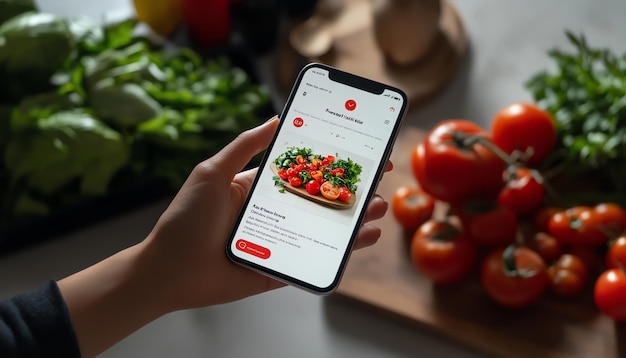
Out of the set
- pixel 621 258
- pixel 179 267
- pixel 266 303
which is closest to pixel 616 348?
pixel 621 258

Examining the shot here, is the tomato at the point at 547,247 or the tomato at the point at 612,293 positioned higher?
the tomato at the point at 547,247

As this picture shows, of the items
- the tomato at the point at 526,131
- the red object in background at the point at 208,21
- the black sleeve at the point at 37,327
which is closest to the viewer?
the black sleeve at the point at 37,327

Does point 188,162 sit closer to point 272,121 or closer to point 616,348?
point 272,121

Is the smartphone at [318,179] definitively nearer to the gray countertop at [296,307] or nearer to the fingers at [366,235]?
the fingers at [366,235]

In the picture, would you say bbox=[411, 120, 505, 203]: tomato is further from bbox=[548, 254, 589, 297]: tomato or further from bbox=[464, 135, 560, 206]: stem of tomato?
bbox=[548, 254, 589, 297]: tomato

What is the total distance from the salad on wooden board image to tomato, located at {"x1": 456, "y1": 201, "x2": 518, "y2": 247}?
24 centimetres

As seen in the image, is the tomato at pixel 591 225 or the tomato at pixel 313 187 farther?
the tomato at pixel 591 225

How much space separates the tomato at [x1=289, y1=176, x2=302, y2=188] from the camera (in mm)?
787

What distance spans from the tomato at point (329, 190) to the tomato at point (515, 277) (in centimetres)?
26

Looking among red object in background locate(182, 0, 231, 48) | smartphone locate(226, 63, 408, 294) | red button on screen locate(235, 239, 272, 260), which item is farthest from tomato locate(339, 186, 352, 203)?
red object in background locate(182, 0, 231, 48)

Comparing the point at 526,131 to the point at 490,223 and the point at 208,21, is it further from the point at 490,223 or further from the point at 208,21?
the point at 208,21

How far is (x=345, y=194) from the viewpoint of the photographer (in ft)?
2.57

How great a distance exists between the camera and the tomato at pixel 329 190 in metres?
0.78

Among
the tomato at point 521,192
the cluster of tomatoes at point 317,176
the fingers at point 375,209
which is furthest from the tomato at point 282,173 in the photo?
the tomato at point 521,192
